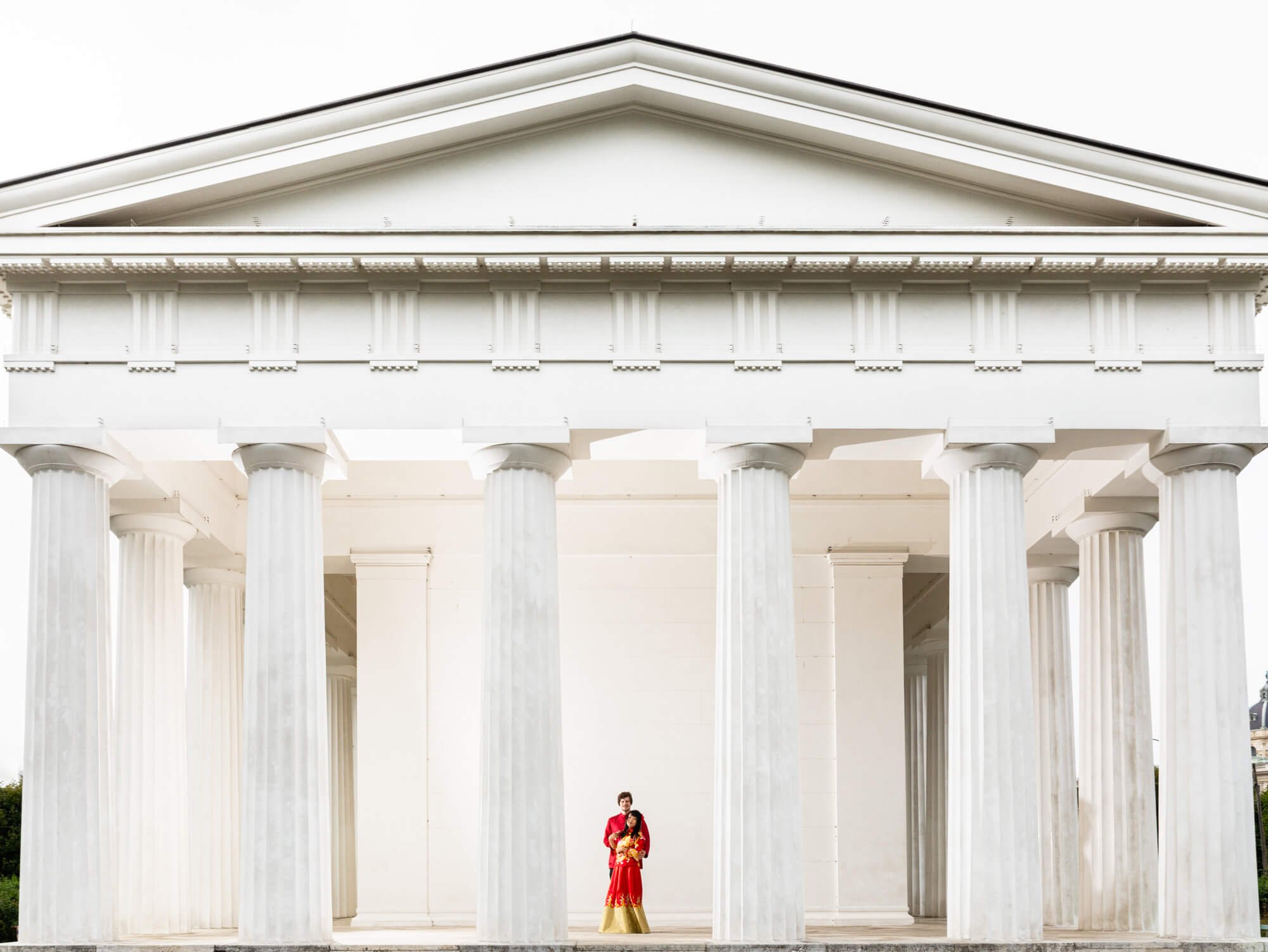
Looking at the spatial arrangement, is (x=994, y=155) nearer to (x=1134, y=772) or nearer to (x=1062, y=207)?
(x=1062, y=207)

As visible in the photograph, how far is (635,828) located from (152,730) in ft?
35.2

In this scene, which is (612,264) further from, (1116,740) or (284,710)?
(1116,740)

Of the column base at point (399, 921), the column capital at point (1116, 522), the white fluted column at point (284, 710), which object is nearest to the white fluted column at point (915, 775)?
the column capital at point (1116, 522)

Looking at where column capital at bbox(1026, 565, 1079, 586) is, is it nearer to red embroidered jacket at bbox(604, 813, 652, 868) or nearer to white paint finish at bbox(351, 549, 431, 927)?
red embroidered jacket at bbox(604, 813, 652, 868)

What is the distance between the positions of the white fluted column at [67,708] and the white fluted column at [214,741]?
5.98 meters

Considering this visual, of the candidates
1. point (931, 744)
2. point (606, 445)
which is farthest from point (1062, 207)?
point (931, 744)


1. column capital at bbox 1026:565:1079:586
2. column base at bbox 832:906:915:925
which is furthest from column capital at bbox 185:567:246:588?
column capital at bbox 1026:565:1079:586

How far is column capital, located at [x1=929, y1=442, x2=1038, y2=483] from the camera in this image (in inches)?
1387

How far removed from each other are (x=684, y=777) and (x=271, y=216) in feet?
56.7

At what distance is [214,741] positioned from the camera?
42.2m

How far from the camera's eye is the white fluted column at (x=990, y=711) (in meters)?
33.5

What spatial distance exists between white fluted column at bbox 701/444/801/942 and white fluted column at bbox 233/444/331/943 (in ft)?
24.9

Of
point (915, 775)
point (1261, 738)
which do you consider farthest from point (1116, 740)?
point (1261, 738)

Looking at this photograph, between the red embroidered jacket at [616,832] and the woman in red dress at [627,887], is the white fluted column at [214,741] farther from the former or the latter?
the woman in red dress at [627,887]
